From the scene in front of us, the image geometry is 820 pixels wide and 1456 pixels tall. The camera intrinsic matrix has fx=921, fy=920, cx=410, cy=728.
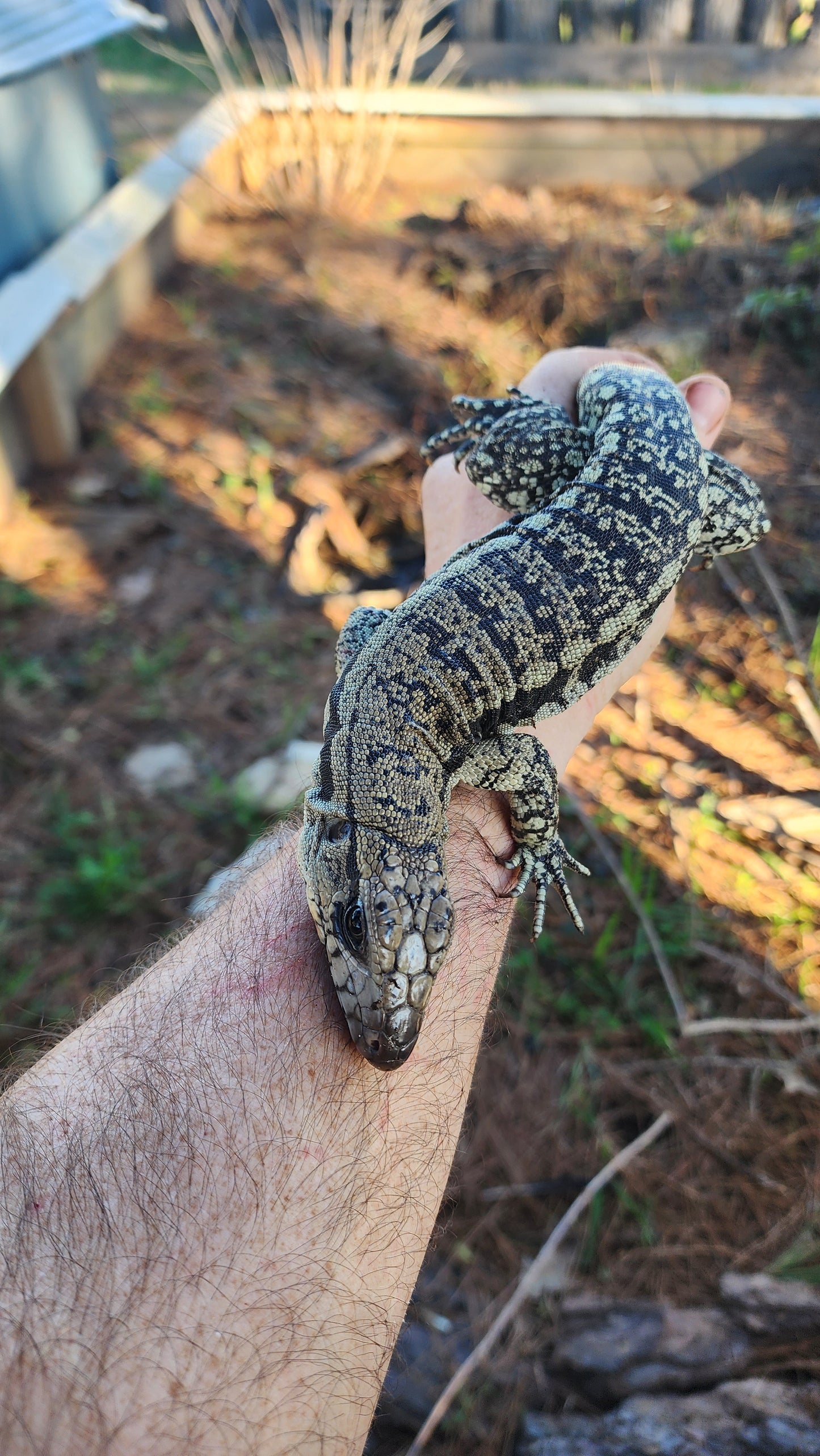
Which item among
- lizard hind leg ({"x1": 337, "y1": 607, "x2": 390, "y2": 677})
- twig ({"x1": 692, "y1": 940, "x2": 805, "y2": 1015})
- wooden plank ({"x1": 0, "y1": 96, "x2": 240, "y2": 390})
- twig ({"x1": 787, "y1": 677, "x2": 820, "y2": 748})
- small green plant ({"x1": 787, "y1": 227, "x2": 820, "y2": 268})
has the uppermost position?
wooden plank ({"x1": 0, "y1": 96, "x2": 240, "y2": 390})

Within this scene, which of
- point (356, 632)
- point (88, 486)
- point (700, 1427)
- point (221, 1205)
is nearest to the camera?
point (221, 1205)

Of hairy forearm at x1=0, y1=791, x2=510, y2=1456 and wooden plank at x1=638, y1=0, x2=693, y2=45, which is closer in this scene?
hairy forearm at x1=0, y1=791, x2=510, y2=1456

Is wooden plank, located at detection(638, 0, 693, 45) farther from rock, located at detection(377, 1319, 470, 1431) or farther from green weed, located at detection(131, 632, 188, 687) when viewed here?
rock, located at detection(377, 1319, 470, 1431)

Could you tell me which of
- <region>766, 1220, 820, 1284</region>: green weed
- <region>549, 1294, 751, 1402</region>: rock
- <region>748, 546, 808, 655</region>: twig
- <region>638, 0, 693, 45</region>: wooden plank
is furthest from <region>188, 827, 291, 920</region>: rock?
<region>638, 0, 693, 45</region>: wooden plank

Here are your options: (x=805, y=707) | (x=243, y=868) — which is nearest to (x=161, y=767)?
(x=243, y=868)

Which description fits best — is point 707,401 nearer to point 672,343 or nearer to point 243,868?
point 243,868

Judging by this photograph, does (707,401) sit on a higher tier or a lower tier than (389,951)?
higher

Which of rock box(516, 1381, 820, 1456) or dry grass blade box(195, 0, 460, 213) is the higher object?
dry grass blade box(195, 0, 460, 213)

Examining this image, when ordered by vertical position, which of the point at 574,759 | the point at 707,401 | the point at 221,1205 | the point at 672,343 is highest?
the point at 672,343
